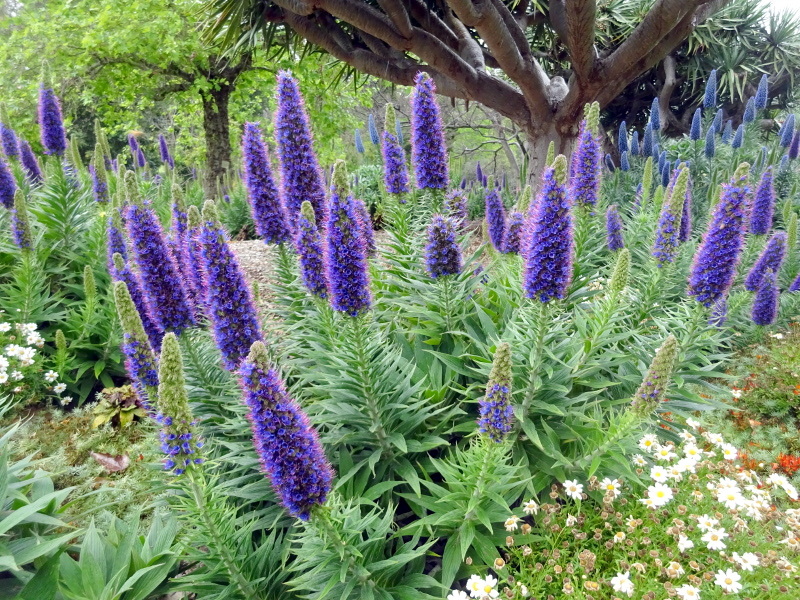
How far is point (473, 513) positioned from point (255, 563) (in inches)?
42.4

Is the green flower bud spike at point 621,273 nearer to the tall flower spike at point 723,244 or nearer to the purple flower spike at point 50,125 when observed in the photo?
the tall flower spike at point 723,244

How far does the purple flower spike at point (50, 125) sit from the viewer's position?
18.1ft

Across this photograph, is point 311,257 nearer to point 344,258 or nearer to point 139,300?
point 344,258

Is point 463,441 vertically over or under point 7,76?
under

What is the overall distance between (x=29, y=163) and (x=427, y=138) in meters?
6.19

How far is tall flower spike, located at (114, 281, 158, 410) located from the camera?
84.0 inches

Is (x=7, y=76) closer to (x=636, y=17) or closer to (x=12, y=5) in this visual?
(x=12, y=5)

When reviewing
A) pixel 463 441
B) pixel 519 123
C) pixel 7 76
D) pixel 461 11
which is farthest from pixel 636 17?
pixel 7 76

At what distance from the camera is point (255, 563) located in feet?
7.61

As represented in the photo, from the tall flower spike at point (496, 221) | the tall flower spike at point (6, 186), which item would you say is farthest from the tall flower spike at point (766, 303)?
the tall flower spike at point (6, 186)

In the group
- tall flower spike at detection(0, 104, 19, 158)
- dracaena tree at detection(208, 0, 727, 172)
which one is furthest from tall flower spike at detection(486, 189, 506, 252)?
tall flower spike at detection(0, 104, 19, 158)

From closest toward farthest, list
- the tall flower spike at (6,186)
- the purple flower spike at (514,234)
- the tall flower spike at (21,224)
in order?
the purple flower spike at (514,234) → the tall flower spike at (21,224) → the tall flower spike at (6,186)

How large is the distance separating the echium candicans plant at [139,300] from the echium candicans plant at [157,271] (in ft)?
0.36

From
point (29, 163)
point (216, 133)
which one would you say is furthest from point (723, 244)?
point (216, 133)
